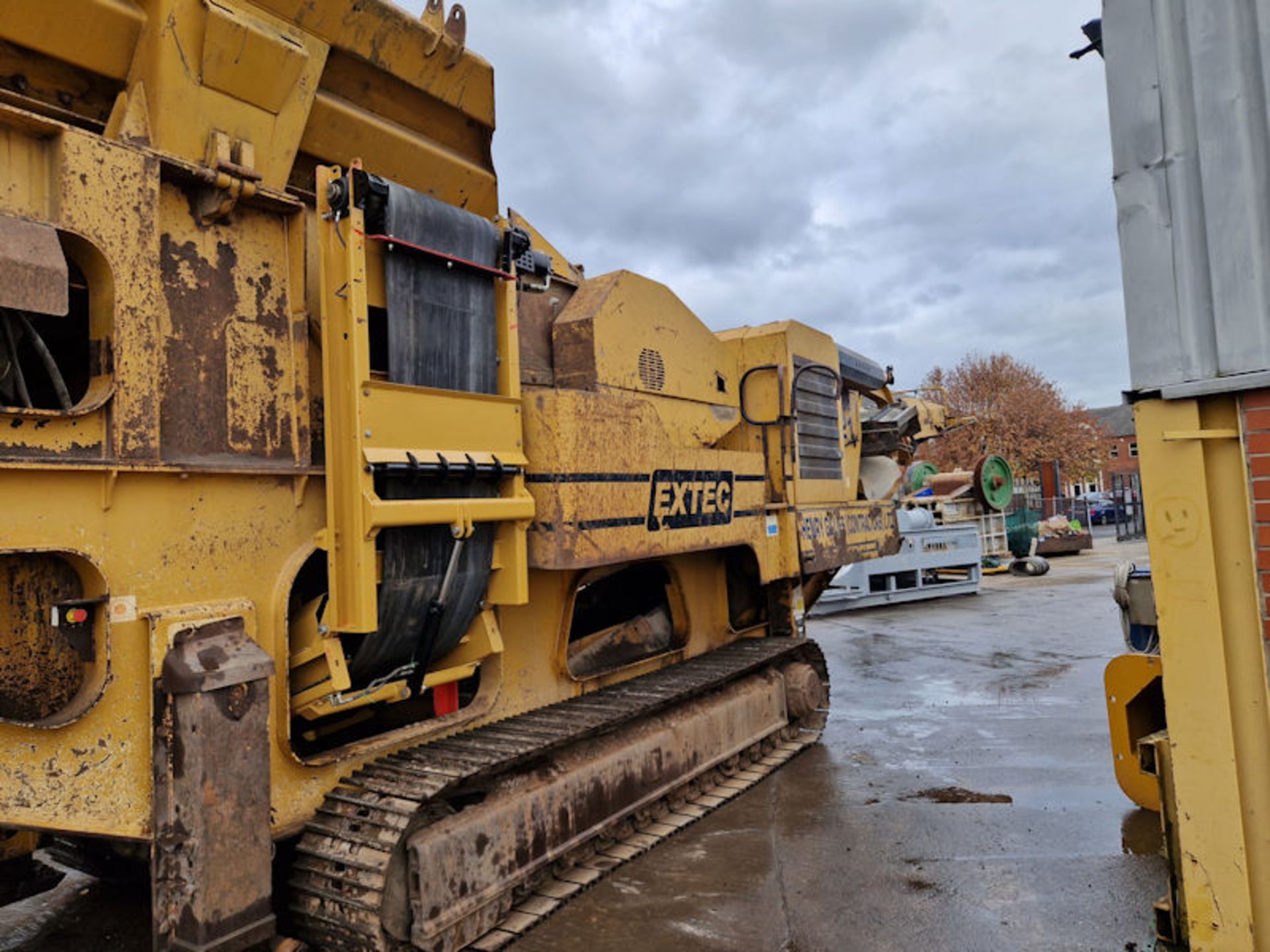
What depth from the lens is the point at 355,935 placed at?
8.68 ft

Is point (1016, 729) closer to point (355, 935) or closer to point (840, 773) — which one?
point (840, 773)

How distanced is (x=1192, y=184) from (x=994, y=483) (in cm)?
1510

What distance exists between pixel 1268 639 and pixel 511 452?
2.40 meters

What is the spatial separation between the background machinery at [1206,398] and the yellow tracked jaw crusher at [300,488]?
2026 millimetres

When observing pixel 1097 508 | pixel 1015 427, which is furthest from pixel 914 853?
pixel 1097 508

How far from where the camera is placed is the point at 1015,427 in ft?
104

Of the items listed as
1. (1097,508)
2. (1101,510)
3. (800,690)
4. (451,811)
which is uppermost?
(1097,508)

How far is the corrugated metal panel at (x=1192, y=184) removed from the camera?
2102 millimetres

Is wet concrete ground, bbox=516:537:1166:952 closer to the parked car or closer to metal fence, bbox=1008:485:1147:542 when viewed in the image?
metal fence, bbox=1008:485:1147:542

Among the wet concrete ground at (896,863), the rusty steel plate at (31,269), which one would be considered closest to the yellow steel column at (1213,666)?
the wet concrete ground at (896,863)

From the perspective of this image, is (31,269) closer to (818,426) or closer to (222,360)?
(222,360)

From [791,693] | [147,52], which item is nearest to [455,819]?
[147,52]

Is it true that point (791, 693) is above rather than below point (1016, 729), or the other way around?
above

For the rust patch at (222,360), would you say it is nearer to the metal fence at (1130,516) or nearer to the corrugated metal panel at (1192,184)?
the corrugated metal panel at (1192,184)
